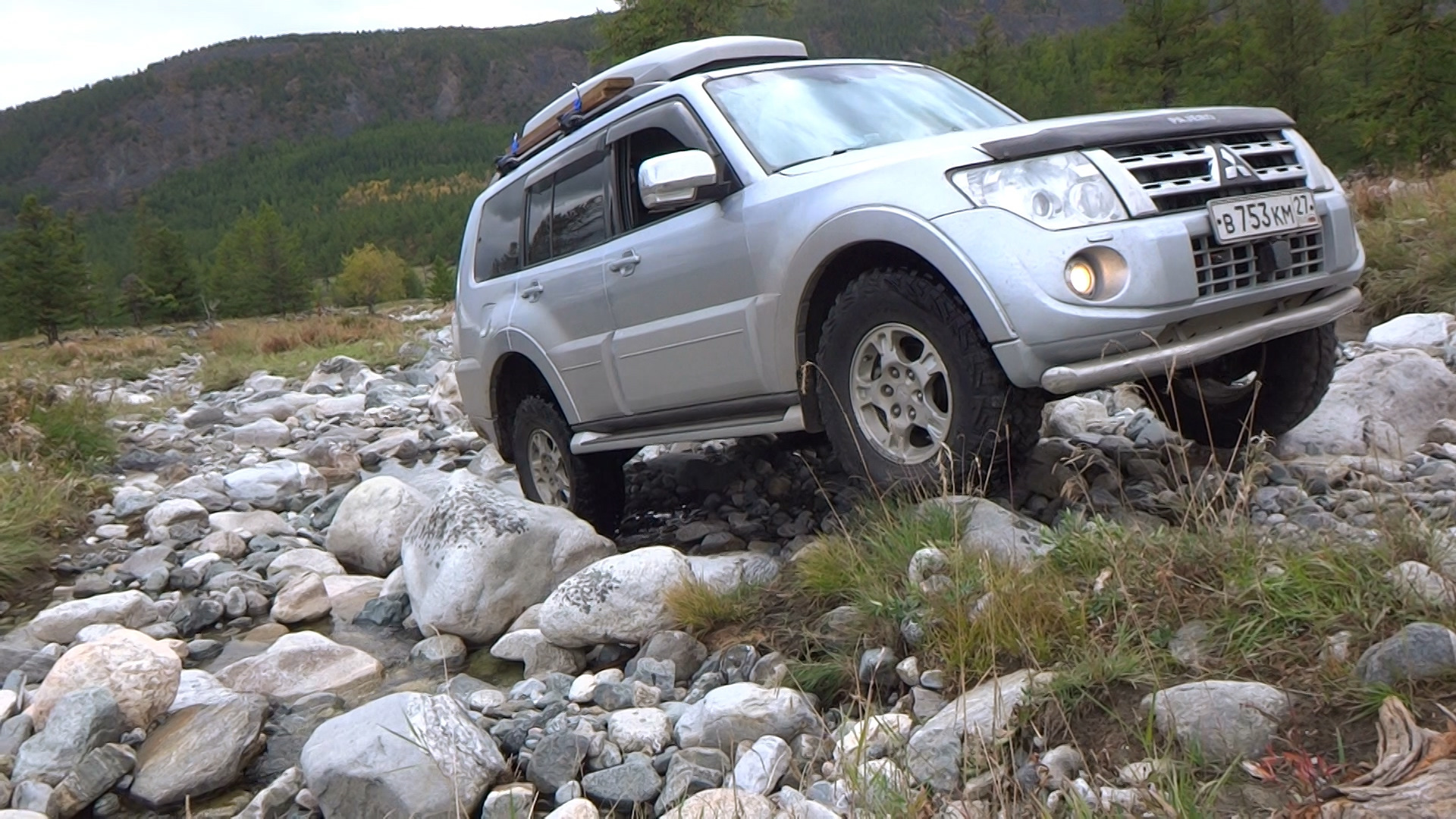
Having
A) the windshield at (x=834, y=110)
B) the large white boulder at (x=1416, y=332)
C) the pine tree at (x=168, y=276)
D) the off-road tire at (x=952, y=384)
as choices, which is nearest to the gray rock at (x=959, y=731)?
the off-road tire at (x=952, y=384)

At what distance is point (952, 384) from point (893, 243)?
53cm

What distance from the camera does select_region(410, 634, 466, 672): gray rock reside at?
4.72 metres

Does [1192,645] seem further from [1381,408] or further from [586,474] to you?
[586,474]

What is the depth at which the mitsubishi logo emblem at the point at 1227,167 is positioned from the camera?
3.86 m

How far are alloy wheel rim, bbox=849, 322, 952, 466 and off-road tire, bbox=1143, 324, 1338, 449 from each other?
38.6 inches

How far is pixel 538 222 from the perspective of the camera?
6.12 m

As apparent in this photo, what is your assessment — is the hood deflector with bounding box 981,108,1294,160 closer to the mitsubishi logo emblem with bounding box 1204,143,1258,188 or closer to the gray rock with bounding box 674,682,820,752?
the mitsubishi logo emblem with bounding box 1204,143,1258,188

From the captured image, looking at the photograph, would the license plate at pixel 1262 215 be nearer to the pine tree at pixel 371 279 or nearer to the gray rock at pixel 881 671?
the gray rock at pixel 881 671

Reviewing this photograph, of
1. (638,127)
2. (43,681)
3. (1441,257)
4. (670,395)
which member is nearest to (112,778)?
(43,681)

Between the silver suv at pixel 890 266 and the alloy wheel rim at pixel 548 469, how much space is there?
0.03m

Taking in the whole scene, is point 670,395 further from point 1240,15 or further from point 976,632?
point 1240,15

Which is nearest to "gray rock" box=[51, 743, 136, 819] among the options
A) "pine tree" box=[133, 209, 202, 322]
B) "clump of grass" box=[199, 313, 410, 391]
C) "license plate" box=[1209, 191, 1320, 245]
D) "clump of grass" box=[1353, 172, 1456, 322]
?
"license plate" box=[1209, 191, 1320, 245]

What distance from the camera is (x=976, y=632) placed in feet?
10.3

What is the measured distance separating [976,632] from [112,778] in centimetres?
269
